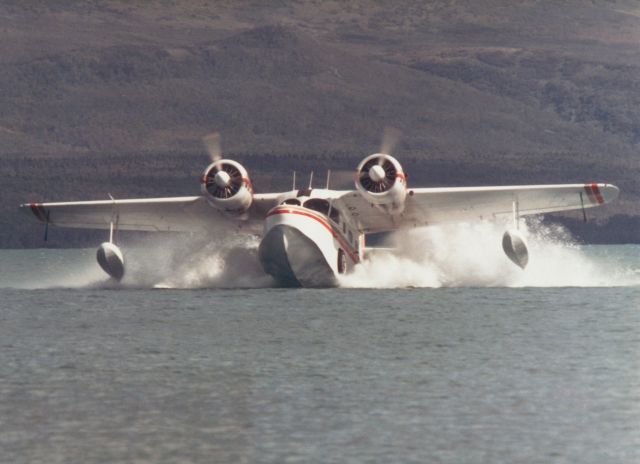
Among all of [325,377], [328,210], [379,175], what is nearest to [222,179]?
[328,210]

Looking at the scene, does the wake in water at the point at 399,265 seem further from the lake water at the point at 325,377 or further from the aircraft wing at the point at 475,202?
the aircraft wing at the point at 475,202

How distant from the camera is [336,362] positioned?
2791 centimetres

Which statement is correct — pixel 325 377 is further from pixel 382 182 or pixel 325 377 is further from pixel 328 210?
pixel 328 210

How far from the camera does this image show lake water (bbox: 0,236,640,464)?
63.4ft

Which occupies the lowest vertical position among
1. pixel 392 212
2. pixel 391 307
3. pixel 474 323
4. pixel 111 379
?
pixel 111 379

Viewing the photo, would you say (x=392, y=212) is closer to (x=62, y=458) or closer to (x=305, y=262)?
(x=305, y=262)

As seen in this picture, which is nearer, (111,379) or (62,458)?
(62,458)

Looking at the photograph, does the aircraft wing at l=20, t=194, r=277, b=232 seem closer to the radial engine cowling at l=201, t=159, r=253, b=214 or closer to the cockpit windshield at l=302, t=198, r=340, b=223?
the radial engine cowling at l=201, t=159, r=253, b=214

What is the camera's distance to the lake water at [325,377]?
19312 millimetres

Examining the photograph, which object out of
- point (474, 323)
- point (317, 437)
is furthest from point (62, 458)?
point (474, 323)

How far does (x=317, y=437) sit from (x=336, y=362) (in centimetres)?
814

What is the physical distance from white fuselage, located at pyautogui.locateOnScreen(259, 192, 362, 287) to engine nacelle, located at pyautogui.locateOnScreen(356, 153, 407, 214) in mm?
1537

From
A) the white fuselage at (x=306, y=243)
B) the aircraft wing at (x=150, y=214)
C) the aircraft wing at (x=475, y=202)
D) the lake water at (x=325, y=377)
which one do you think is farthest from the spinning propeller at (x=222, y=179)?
the lake water at (x=325, y=377)

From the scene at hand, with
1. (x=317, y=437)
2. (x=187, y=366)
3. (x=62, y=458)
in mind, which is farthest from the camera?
(x=187, y=366)
